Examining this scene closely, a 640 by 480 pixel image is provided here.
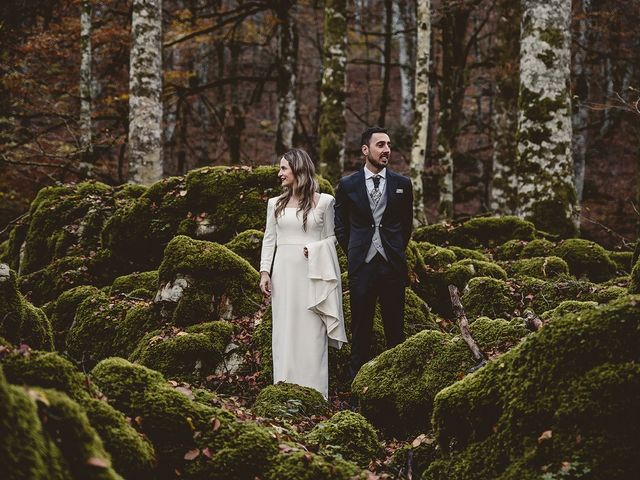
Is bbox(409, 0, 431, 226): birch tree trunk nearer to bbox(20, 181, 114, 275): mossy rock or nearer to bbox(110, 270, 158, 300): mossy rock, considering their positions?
bbox(20, 181, 114, 275): mossy rock

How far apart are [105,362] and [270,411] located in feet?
5.41

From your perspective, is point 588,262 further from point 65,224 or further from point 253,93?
point 253,93

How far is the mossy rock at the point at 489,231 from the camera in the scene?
1124 centimetres

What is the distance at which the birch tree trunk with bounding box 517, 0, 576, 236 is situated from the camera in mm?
10922

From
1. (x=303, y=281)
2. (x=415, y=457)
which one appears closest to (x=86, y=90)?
(x=303, y=281)

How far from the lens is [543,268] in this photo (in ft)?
29.8

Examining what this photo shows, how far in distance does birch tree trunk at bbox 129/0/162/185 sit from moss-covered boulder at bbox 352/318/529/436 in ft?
28.8

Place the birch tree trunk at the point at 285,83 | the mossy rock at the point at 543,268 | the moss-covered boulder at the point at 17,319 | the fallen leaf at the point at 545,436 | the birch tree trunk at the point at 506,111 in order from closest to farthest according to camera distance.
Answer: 1. the fallen leaf at the point at 545,436
2. the moss-covered boulder at the point at 17,319
3. the mossy rock at the point at 543,268
4. the birch tree trunk at the point at 506,111
5. the birch tree trunk at the point at 285,83

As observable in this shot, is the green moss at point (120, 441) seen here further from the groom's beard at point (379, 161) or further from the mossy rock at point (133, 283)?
the mossy rock at point (133, 283)

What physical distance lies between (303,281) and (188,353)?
1.52 metres

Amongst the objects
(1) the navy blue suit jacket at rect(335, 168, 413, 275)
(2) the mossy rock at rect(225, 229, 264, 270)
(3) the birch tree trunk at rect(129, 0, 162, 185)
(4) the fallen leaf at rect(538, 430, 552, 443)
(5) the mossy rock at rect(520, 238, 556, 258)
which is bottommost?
(4) the fallen leaf at rect(538, 430, 552, 443)

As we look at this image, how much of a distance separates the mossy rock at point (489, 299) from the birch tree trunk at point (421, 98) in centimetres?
776

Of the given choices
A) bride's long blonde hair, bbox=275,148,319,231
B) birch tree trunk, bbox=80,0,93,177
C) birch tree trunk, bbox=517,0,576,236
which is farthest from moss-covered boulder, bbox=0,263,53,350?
birch tree trunk, bbox=80,0,93,177

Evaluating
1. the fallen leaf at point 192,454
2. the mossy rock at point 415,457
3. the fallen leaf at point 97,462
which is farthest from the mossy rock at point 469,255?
the fallen leaf at point 97,462
